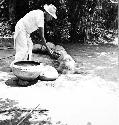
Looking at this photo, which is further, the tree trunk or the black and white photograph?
the tree trunk

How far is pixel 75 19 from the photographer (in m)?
13.4

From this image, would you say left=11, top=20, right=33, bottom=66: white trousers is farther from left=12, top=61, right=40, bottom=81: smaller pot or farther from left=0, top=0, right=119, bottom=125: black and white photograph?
left=12, top=61, right=40, bottom=81: smaller pot

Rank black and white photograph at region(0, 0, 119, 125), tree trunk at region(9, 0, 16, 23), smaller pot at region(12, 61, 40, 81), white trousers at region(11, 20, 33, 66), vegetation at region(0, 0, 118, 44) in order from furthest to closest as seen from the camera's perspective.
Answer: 1. tree trunk at region(9, 0, 16, 23)
2. vegetation at region(0, 0, 118, 44)
3. white trousers at region(11, 20, 33, 66)
4. smaller pot at region(12, 61, 40, 81)
5. black and white photograph at region(0, 0, 119, 125)

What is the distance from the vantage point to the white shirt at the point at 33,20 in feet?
24.6

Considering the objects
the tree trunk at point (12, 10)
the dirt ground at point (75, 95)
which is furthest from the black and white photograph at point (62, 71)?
the tree trunk at point (12, 10)

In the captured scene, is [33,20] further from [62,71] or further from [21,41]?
[62,71]

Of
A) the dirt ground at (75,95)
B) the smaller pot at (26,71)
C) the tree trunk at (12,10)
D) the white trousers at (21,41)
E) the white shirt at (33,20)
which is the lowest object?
the dirt ground at (75,95)

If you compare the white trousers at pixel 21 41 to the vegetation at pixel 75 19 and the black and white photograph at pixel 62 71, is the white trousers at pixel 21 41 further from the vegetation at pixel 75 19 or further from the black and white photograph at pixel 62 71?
the vegetation at pixel 75 19

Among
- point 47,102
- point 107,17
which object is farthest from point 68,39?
point 47,102

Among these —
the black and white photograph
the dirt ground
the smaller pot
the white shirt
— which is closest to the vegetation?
the black and white photograph

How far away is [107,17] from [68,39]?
232 centimetres

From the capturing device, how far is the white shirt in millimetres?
7484

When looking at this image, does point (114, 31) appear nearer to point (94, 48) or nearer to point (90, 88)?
point (94, 48)

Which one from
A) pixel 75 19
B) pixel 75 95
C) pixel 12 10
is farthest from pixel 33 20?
pixel 12 10
